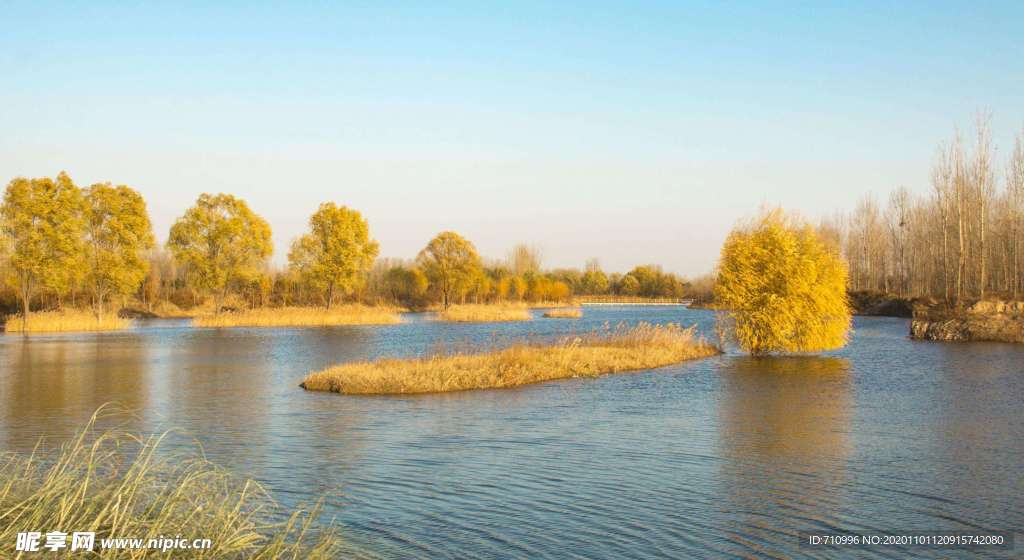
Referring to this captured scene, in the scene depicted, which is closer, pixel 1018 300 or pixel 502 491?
pixel 502 491

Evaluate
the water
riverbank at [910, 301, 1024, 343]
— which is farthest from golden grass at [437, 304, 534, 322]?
the water

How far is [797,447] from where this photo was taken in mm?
13672

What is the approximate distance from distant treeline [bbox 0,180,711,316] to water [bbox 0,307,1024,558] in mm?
26499

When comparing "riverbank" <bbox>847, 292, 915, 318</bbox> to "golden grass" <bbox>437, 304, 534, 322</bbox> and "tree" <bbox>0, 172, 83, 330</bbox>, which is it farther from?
"tree" <bbox>0, 172, 83, 330</bbox>

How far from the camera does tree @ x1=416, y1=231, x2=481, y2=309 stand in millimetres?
89125

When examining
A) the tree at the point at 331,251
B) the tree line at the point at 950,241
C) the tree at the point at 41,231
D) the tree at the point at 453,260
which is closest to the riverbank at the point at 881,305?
the tree line at the point at 950,241

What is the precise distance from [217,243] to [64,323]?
1571 centimetres

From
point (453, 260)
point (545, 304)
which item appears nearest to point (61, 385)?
point (453, 260)

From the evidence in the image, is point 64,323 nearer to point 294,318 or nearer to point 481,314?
point 294,318

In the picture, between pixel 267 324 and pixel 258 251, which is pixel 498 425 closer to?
pixel 267 324

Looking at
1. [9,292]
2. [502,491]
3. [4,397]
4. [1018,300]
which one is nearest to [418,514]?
[502,491]

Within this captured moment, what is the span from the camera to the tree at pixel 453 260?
3509 inches

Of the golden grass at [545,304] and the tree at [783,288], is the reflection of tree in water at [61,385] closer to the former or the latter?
the tree at [783,288]

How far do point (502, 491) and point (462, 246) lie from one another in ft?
259
